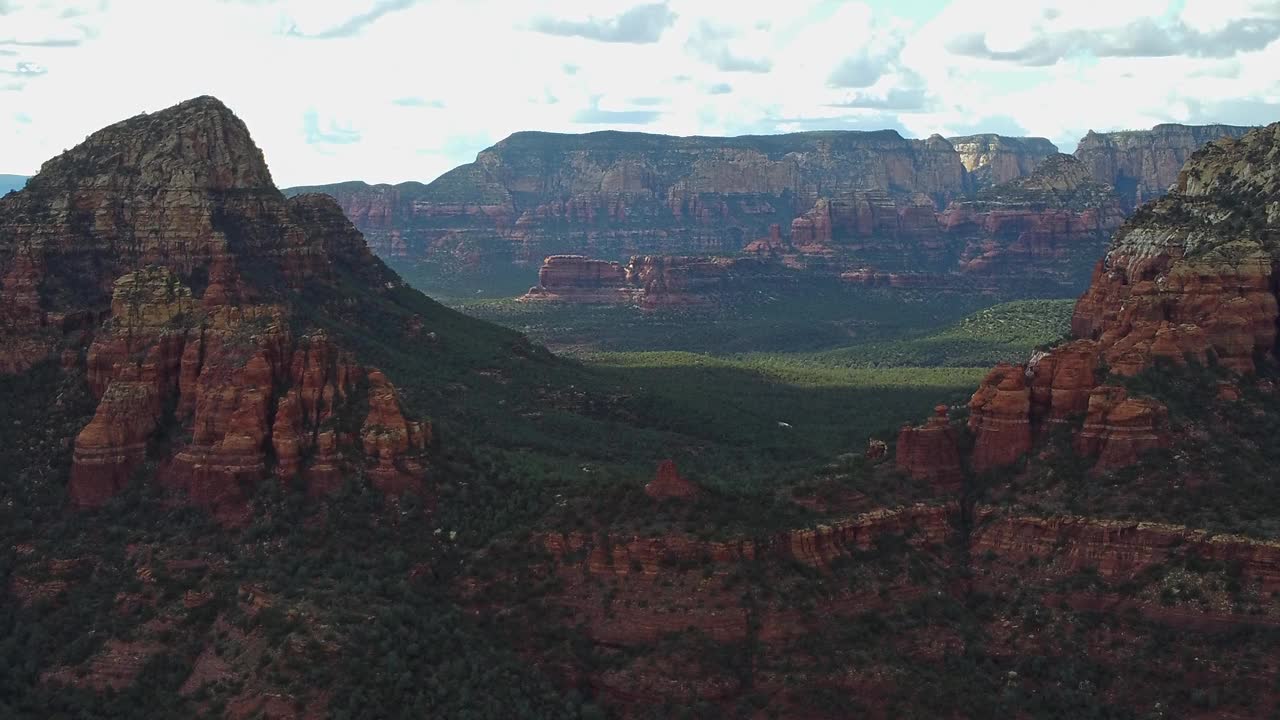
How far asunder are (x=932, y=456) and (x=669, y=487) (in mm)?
12206

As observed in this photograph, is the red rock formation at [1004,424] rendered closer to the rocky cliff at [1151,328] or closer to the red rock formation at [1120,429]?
the rocky cliff at [1151,328]

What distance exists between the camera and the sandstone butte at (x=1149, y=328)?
79.4 m

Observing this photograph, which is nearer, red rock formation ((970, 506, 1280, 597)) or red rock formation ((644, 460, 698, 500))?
red rock formation ((970, 506, 1280, 597))

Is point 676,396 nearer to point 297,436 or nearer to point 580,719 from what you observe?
point 297,436

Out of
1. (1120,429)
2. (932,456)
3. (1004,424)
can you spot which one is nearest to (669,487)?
(932,456)

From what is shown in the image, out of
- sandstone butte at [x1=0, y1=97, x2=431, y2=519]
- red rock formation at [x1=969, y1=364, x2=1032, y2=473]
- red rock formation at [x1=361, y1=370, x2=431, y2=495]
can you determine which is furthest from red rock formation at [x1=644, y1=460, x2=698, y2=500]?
red rock formation at [x1=969, y1=364, x2=1032, y2=473]

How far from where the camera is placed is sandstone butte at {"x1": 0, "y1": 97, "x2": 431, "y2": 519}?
3147 inches

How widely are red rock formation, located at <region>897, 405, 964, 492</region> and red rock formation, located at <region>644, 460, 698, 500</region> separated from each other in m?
10.3

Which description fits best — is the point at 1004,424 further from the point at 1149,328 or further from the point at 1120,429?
the point at 1149,328

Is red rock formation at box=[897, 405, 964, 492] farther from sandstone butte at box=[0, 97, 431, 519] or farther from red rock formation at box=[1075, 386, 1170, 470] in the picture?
sandstone butte at box=[0, 97, 431, 519]

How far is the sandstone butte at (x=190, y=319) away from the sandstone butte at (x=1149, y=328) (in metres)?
25.1

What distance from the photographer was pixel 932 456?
3214 inches

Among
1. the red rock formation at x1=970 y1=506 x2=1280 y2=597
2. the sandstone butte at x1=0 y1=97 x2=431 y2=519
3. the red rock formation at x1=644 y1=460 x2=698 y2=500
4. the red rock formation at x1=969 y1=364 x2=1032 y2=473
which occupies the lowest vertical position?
the red rock formation at x1=970 y1=506 x2=1280 y2=597

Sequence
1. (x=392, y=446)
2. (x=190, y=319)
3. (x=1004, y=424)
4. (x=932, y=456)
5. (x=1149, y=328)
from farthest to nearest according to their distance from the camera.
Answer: (x=190, y=319) < (x=1149, y=328) < (x=932, y=456) < (x=1004, y=424) < (x=392, y=446)
